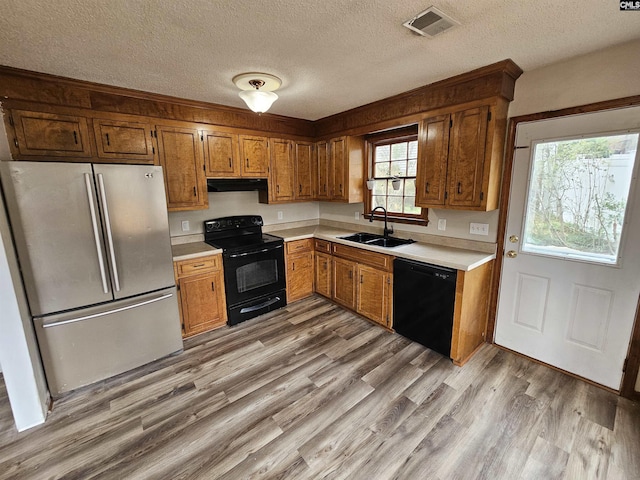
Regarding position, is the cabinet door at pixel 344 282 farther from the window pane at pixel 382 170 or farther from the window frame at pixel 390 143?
the window pane at pixel 382 170

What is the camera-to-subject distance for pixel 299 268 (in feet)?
12.2

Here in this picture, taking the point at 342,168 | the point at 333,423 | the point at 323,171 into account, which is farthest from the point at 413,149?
the point at 333,423

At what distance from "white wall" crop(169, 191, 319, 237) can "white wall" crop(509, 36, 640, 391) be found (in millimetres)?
2840

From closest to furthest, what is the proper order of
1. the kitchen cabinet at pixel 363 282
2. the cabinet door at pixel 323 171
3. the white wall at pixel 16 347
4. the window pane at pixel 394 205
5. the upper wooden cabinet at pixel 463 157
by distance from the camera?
the white wall at pixel 16 347 → the upper wooden cabinet at pixel 463 157 → the kitchen cabinet at pixel 363 282 → the window pane at pixel 394 205 → the cabinet door at pixel 323 171

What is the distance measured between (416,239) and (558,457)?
2041 millimetres

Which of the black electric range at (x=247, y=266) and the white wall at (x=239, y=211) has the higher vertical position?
the white wall at (x=239, y=211)

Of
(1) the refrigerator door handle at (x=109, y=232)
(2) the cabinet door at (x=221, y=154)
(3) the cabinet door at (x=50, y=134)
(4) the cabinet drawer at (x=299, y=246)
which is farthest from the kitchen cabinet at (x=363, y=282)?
(3) the cabinet door at (x=50, y=134)

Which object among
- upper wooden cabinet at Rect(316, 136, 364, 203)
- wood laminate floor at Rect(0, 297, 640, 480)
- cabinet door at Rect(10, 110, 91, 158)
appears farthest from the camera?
upper wooden cabinet at Rect(316, 136, 364, 203)

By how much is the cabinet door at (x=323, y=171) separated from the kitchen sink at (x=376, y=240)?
0.71 metres

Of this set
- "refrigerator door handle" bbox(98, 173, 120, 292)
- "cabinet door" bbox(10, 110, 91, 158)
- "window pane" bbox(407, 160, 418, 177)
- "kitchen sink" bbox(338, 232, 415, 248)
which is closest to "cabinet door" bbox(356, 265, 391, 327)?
"kitchen sink" bbox(338, 232, 415, 248)

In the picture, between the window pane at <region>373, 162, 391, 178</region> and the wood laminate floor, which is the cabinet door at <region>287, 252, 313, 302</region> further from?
the window pane at <region>373, 162, 391, 178</region>

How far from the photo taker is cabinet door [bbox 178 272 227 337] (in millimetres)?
2828

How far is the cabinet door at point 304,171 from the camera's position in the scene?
150 inches

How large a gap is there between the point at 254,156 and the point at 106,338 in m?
2.36
